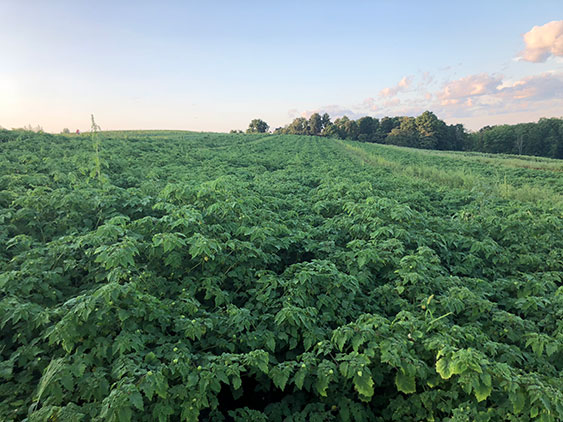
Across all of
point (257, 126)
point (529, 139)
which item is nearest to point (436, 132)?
point (529, 139)

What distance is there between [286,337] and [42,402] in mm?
2291

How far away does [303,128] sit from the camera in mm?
105875

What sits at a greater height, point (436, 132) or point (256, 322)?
point (436, 132)

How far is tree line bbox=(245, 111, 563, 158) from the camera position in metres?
66.6

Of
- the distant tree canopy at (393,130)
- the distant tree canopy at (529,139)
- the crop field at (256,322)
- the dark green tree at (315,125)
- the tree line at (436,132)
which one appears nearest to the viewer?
the crop field at (256,322)

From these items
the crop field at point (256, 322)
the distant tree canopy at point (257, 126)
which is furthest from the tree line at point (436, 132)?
the crop field at point (256, 322)

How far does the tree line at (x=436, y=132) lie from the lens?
2621 inches

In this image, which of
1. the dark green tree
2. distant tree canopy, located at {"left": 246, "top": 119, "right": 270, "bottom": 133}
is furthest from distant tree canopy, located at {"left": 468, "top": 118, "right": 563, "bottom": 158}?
distant tree canopy, located at {"left": 246, "top": 119, "right": 270, "bottom": 133}

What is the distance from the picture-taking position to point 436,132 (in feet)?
263

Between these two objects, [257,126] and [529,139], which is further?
[257,126]

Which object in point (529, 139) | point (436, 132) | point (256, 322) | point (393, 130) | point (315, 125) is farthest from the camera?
point (315, 125)

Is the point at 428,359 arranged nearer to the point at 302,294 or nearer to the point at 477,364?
the point at 477,364

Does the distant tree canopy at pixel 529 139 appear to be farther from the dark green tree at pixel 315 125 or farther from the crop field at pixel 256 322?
the crop field at pixel 256 322

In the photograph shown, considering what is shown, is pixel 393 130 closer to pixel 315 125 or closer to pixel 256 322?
pixel 315 125
